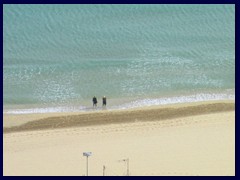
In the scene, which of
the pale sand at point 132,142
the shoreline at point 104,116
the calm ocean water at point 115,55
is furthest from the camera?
the calm ocean water at point 115,55

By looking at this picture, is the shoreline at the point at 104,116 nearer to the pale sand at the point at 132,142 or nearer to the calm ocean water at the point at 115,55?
the pale sand at the point at 132,142

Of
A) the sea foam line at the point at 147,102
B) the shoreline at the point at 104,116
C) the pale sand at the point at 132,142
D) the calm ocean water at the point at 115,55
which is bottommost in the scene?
the pale sand at the point at 132,142

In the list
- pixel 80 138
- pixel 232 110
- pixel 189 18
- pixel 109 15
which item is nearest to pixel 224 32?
pixel 189 18

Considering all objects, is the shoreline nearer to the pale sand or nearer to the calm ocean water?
the pale sand

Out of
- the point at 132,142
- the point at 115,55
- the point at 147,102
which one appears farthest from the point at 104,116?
the point at 115,55

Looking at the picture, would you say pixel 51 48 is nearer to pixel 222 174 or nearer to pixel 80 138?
pixel 80 138

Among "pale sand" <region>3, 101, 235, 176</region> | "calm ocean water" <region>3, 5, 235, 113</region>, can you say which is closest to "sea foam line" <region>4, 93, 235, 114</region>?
"calm ocean water" <region>3, 5, 235, 113</region>

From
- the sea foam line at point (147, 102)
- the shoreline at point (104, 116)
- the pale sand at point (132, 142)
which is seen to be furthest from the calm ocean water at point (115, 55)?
the pale sand at point (132, 142)

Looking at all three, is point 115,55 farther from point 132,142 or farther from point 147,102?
point 132,142
